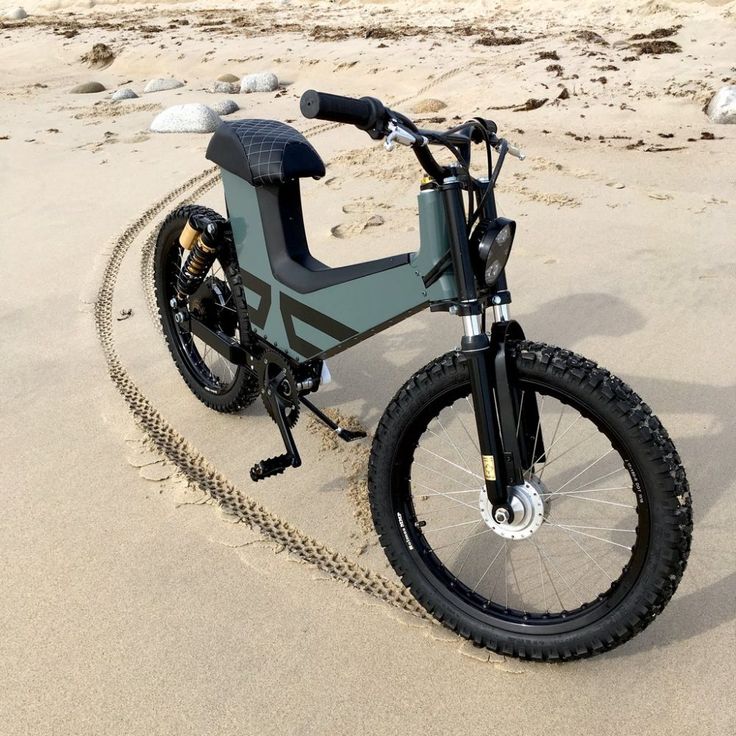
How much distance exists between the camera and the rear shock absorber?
8.64ft

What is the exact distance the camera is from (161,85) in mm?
10148

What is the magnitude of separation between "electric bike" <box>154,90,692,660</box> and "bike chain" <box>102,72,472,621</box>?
0.56 ft

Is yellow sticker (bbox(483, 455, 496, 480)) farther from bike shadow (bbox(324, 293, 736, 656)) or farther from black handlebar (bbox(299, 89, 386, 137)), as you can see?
black handlebar (bbox(299, 89, 386, 137))

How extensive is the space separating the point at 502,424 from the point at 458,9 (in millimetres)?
14122

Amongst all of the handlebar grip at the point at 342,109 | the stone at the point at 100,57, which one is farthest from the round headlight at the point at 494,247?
the stone at the point at 100,57

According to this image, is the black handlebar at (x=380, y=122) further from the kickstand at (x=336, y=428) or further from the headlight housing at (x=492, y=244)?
the kickstand at (x=336, y=428)

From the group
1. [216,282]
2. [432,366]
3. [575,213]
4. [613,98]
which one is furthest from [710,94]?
[432,366]

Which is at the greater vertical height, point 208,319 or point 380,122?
point 380,122

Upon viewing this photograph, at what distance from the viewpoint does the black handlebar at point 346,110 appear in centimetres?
150

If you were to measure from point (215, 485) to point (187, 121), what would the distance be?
5.69 m

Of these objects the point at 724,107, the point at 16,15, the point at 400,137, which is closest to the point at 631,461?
the point at 400,137

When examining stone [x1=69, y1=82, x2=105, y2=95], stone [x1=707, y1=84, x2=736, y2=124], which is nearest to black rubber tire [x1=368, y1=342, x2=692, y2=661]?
stone [x1=707, y1=84, x2=736, y2=124]

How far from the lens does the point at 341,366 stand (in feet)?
11.3

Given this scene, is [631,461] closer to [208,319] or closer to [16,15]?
[208,319]
